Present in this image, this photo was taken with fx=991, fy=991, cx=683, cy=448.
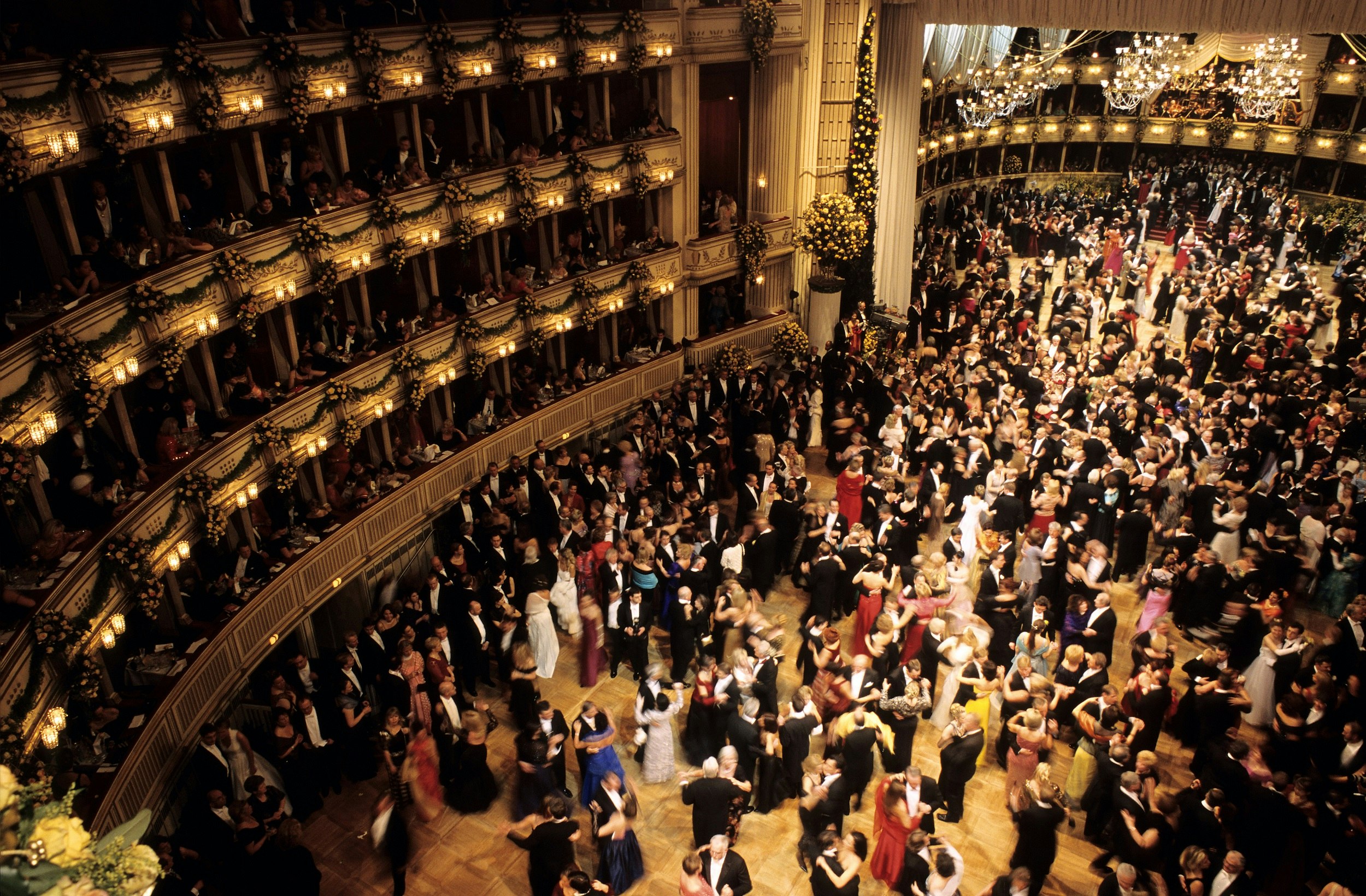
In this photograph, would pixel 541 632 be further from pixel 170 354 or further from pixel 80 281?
pixel 80 281

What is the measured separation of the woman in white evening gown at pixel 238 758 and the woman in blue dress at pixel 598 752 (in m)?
2.69

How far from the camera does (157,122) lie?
9.10 metres

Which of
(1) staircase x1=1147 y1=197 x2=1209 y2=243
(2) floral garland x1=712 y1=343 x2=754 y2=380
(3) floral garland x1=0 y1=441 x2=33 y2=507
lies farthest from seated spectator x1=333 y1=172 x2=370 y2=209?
(1) staircase x1=1147 y1=197 x2=1209 y2=243

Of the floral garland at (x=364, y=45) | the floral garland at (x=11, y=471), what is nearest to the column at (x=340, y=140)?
the floral garland at (x=364, y=45)

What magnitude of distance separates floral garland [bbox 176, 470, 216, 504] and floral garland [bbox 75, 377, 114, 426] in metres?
1.20

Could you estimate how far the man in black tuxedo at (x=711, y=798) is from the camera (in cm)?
815

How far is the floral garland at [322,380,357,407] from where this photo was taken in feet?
37.2

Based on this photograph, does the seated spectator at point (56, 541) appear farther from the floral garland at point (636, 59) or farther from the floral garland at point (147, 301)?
the floral garland at point (636, 59)

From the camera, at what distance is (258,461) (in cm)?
1055

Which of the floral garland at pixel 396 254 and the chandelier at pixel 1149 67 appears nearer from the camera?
the floral garland at pixel 396 254

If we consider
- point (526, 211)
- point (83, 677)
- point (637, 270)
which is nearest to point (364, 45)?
point (526, 211)

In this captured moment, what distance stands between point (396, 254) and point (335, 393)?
6.64 feet

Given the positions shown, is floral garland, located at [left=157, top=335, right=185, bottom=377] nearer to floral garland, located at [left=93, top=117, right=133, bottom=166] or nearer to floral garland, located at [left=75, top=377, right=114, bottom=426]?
floral garland, located at [left=75, top=377, right=114, bottom=426]

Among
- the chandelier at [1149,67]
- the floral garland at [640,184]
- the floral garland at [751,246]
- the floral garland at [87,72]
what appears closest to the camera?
the floral garland at [87,72]
